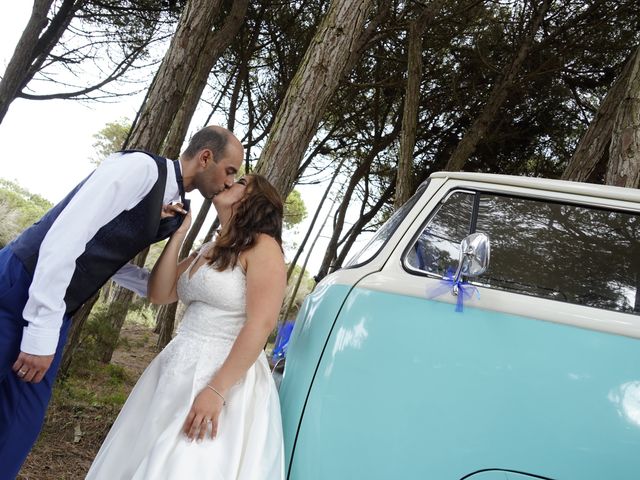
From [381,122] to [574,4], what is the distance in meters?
4.44

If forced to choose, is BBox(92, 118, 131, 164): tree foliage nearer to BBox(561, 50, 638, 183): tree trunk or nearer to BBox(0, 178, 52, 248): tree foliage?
BBox(0, 178, 52, 248): tree foliage

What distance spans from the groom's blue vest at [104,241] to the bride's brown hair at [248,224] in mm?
288

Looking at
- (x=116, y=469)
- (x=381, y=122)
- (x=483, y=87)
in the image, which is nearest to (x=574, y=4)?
(x=483, y=87)

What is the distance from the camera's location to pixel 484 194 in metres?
2.14

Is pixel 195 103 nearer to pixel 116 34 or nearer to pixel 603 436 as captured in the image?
pixel 116 34

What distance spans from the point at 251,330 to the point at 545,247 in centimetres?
115

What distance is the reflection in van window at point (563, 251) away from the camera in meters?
1.93

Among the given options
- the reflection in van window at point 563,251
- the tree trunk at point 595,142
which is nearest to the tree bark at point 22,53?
the tree trunk at point 595,142

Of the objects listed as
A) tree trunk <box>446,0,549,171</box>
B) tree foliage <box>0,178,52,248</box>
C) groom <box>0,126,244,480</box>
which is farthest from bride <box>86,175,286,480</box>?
tree foliage <box>0,178,52,248</box>

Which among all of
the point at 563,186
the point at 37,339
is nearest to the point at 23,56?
the point at 37,339

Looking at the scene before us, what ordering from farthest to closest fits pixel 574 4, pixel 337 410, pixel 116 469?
pixel 574 4 < pixel 116 469 < pixel 337 410

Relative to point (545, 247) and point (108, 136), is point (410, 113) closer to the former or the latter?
point (545, 247)

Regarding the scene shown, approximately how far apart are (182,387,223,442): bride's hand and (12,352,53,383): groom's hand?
0.56m

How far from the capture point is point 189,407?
1945 millimetres
